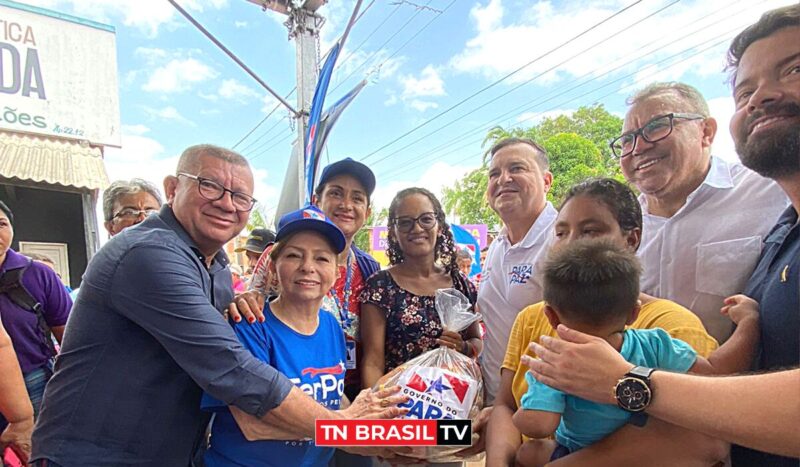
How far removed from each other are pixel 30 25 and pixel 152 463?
8070 millimetres

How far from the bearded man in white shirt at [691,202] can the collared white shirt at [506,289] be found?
1.68 ft

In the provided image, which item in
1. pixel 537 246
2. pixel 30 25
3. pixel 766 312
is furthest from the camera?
pixel 30 25

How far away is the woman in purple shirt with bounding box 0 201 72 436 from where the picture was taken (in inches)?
107

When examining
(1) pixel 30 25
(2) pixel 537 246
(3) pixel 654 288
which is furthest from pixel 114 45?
(3) pixel 654 288

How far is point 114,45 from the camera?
7.39 metres

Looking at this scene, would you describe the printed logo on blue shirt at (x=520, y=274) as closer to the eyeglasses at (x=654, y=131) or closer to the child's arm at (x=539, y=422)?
the eyeglasses at (x=654, y=131)

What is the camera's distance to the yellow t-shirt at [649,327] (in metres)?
1.35

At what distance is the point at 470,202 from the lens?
63.2 ft

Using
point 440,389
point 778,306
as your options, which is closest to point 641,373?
point 778,306

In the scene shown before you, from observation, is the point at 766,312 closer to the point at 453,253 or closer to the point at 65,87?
the point at 453,253

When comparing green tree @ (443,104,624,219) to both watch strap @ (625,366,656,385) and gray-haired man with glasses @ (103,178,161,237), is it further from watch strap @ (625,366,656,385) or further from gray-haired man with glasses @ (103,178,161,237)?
watch strap @ (625,366,656,385)

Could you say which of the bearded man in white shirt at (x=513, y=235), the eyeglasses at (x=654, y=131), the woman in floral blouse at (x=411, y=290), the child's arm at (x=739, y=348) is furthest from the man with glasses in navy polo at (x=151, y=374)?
the eyeglasses at (x=654, y=131)

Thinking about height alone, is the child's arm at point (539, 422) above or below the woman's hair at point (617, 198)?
below

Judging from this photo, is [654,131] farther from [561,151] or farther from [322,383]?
[561,151]
